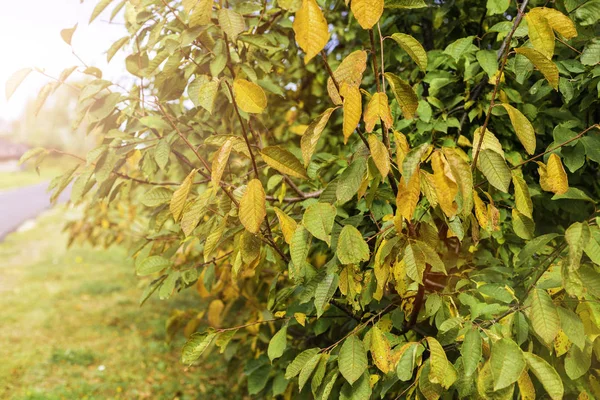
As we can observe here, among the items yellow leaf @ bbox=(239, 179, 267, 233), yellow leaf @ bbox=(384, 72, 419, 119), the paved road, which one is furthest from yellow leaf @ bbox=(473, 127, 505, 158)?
the paved road

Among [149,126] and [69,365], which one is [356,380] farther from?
[69,365]

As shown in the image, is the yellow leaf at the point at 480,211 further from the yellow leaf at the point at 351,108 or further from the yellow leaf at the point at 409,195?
the yellow leaf at the point at 351,108

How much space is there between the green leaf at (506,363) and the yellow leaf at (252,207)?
0.61 m

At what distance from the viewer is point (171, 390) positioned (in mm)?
3668

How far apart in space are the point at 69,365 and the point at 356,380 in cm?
347

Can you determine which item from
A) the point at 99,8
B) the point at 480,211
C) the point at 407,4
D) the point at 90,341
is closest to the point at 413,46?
the point at 407,4

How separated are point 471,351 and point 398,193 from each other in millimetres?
417

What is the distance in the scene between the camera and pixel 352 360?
1.25 metres

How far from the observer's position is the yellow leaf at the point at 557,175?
3.95 ft

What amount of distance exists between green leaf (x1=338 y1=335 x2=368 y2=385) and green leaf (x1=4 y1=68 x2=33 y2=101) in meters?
1.19

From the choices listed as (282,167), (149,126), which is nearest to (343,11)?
(149,126)

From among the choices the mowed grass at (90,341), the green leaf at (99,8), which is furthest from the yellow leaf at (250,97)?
the mowed grass at (90,341)

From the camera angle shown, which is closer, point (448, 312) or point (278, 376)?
point (448, 312)

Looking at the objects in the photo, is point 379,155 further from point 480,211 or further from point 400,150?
point 480,211
